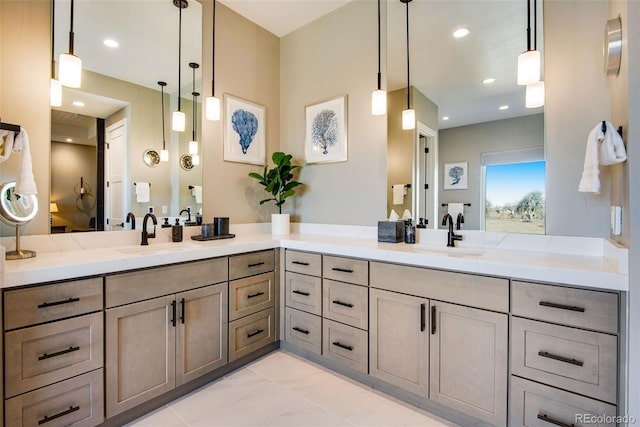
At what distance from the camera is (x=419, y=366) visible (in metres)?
1.75

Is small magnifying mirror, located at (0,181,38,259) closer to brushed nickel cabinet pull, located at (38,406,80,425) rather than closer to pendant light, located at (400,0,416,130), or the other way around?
brushed nickel cabinet pull, located at (38,406,80,425)

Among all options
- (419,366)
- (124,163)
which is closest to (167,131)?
(124,163)

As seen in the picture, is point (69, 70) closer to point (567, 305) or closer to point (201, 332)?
point (201, 332)

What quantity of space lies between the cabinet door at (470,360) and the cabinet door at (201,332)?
138cm

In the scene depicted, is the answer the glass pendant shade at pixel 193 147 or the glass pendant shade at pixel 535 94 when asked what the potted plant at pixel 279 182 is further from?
the glass pendant shade at pixel 535 94

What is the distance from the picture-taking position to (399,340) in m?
1.83

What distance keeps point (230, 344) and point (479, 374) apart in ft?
5.22

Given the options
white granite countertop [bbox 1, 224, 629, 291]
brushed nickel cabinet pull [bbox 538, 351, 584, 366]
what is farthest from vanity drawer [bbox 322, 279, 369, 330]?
brushed nickel cabinet pull [bbox 538, 351, 584, 366]

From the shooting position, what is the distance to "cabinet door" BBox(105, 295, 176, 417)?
1.56 meters

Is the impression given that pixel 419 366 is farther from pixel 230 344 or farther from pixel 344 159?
pixel 344 159

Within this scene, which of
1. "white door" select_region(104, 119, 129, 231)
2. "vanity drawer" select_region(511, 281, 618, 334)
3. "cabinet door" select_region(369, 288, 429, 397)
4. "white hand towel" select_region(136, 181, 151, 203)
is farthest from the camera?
"white hand towel" select_region(136, 181, 151, 203)

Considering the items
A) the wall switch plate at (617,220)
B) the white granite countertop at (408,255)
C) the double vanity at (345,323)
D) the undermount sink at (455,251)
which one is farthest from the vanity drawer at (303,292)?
the wall switch plate at (617,220)

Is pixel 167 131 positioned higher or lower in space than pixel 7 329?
higher

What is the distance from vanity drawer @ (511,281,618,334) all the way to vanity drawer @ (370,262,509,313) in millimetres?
70
